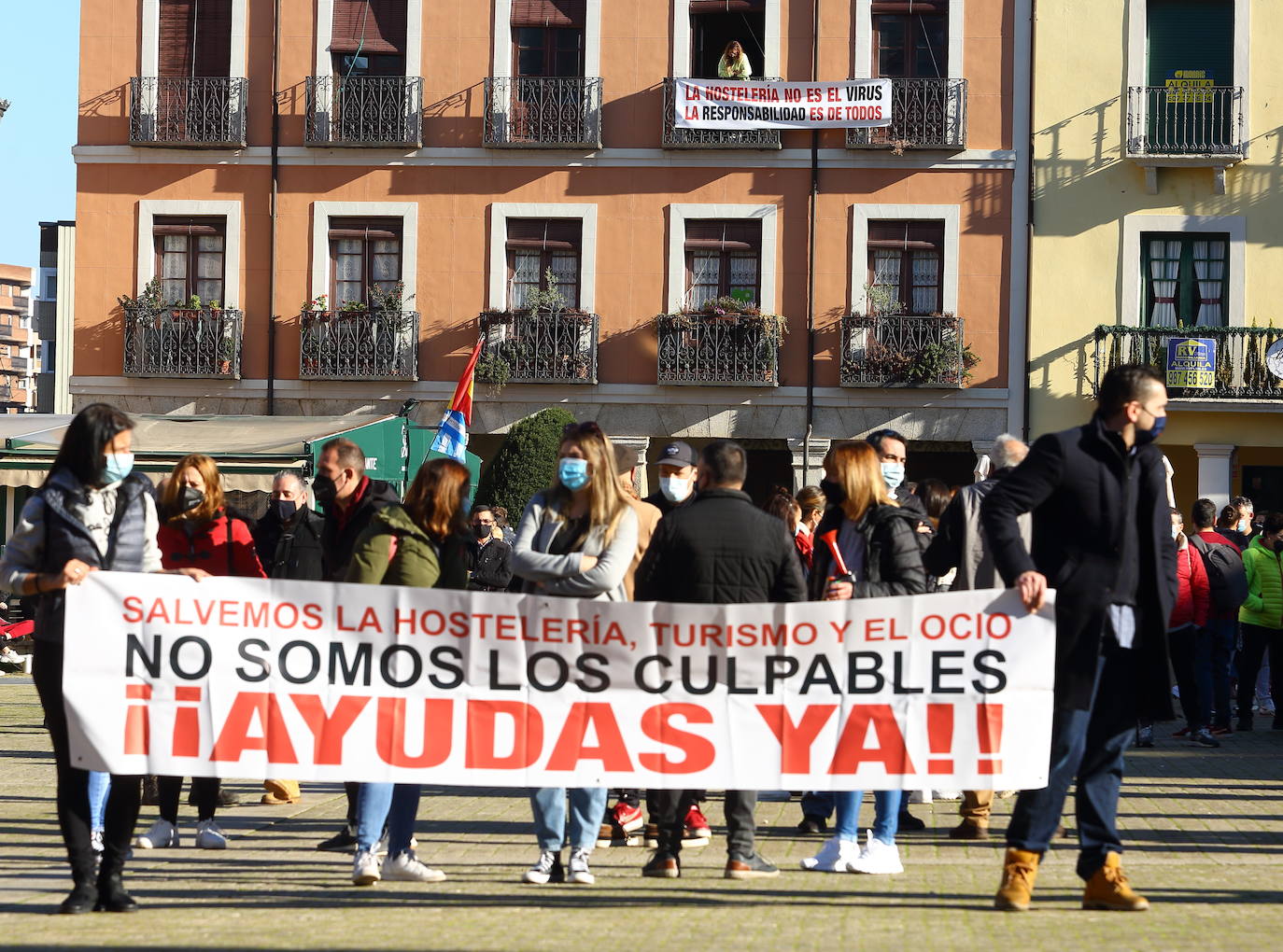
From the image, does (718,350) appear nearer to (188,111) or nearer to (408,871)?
(188,111)

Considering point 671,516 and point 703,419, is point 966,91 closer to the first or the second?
point 703,419

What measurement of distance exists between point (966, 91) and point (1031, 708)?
21.4 m

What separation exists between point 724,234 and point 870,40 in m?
3.60

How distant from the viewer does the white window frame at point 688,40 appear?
2791cm

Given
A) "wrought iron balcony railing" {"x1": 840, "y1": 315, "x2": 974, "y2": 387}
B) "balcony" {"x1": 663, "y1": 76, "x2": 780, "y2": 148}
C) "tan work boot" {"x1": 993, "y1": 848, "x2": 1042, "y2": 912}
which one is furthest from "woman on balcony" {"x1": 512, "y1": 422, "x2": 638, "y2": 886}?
"balcony" {"x1": 663, "y1": 76, "x2": 780, "y2": 148}

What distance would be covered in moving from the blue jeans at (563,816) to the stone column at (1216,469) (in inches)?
828

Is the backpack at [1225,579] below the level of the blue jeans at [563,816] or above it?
above

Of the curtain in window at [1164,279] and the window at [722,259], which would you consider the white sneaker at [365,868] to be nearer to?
the window at [722,259]

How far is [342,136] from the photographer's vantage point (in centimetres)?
2858

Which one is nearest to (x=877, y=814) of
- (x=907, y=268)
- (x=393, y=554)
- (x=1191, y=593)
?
(x=393, y=554)

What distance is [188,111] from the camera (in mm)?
28922

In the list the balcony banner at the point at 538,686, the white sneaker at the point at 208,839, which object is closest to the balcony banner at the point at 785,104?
the white sneaker at the point at 208,839

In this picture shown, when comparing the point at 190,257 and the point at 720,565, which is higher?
the point at 190,257

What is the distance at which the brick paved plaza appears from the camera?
22.2 ft
